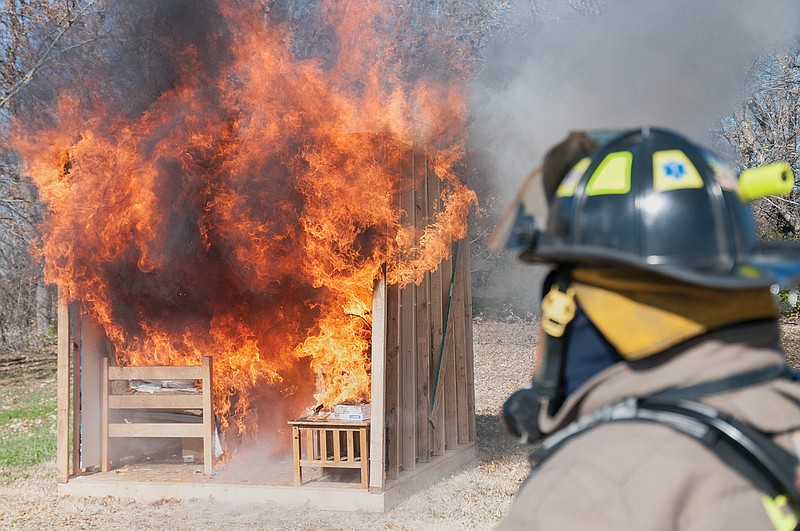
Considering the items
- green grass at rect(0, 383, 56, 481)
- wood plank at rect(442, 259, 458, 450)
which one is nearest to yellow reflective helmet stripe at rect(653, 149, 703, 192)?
wood plank at rect(442, 259, 458, 450)

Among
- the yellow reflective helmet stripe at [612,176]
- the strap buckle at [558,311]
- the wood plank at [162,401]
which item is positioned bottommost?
the wood plank at [162,401]

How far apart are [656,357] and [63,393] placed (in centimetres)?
758

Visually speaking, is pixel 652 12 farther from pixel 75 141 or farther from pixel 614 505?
pixel 614 505

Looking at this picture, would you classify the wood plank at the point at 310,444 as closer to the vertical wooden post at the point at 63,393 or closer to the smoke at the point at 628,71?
the vertical wooden post at the point at 63,393

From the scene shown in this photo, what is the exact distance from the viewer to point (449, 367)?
28.3 feet

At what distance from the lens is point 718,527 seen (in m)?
1.16

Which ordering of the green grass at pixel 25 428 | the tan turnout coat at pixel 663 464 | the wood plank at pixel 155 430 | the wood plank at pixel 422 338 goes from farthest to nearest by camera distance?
the green grass at pixel 25 428
the wood plank at pixel 155 430
the wood plank at pixel 422 338
the tan turnout coat at pixel 663 464

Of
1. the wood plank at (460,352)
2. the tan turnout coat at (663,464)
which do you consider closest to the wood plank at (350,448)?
the wood plank at (460,352)

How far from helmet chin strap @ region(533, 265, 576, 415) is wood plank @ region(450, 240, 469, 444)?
24.2 ft

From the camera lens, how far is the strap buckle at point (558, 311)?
1398mm

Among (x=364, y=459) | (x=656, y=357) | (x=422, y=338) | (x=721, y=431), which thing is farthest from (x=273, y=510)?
(x=721, y=431)

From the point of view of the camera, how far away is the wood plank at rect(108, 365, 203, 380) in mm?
7961

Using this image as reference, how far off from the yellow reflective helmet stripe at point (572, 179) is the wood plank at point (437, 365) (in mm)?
6529

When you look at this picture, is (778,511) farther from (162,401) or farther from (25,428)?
(25,428)
